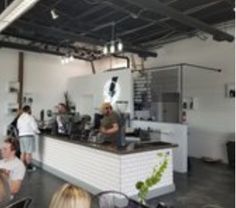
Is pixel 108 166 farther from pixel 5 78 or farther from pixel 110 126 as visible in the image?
pixel 5 78

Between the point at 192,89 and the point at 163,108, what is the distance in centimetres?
115

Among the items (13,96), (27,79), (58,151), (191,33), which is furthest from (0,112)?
(191,33)

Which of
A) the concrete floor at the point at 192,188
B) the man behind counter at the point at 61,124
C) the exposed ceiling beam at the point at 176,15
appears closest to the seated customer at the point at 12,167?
the concrete floor at the point at 192,188

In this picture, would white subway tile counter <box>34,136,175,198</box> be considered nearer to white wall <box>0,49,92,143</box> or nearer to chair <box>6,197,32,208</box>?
chair <box>6,197,32,208</box>

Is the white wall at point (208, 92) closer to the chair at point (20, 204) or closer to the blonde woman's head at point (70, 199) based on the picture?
the chair at point (20, 204)

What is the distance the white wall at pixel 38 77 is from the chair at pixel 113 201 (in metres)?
7.81

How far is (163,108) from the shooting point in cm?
773

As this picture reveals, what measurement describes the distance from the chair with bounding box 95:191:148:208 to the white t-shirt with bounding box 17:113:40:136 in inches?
181

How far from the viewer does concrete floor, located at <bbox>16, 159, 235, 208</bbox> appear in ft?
14.5

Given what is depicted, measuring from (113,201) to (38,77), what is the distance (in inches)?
332

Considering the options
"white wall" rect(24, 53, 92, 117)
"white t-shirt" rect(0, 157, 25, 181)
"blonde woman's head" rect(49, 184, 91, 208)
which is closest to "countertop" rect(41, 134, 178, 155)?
"white t-shirt" rect(0, 157, 25, 181)

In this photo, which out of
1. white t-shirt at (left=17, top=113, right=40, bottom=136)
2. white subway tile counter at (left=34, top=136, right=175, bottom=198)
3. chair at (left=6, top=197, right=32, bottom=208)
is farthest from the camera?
white t-shirt at (left=17, top=113, right=40, bottom=136)

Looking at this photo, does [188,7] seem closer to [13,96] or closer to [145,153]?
[145,153]

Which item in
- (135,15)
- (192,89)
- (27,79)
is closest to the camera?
(135,15)
